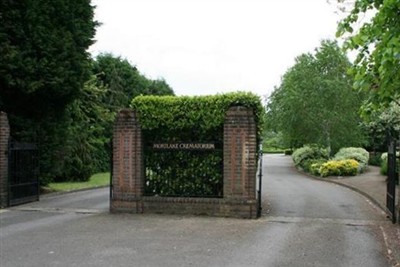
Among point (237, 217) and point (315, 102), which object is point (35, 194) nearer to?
point (237, 217)

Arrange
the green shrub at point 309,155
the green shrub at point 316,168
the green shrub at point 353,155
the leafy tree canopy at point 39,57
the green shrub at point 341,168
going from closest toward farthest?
the leafy tree canopy at point 39,57, the green shrub at point 341,168, the green shrub at point 316,168, the green shrub at point 353,155, the green shrub at point 309,155

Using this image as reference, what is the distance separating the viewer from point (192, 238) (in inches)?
369

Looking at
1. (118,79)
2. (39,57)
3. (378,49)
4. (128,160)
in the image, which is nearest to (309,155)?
(118,79)

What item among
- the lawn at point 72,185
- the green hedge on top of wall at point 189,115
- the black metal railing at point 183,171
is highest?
the green hedge on top of wall at point 189,115

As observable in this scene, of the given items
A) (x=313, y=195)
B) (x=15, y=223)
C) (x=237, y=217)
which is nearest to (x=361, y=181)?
(x=313, y=195)

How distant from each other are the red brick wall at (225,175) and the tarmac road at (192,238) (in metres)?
0.41

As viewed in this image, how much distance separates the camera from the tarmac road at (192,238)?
25.3ft

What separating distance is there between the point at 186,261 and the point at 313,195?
1042 centimetres

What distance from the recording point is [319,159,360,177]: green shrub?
81.2 ft

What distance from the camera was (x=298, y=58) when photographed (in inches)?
1347

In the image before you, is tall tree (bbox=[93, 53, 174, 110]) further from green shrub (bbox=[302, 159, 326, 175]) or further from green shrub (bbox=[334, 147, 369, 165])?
green shrub (bbox=[334, 147, 369, 165])

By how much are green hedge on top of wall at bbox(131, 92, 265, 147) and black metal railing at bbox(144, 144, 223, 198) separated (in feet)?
1.03

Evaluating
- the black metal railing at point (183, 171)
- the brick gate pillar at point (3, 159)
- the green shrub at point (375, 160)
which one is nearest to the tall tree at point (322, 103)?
the green shrub at point (375, 160)

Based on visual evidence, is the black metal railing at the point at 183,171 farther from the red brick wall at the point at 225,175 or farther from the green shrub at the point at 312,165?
the green shrub at the point at 312,165
